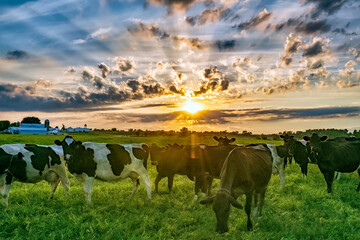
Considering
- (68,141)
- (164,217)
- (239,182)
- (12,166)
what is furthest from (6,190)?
(239,182)

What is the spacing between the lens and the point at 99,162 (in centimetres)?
1232

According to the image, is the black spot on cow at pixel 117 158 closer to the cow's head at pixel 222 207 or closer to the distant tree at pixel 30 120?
the cow's head at pixel 222 207

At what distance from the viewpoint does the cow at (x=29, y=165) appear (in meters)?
11.6

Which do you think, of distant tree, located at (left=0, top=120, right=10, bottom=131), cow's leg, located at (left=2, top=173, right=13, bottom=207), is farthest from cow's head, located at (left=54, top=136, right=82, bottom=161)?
distant tree, located at (left=0, top=120, right=10, bottom=131)

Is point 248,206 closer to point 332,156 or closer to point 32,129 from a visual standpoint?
point 332,156

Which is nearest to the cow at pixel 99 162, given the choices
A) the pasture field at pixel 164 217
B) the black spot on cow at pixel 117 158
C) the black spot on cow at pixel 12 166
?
the black spot on cow at pixel 117 158

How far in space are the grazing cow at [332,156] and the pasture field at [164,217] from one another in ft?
4.64

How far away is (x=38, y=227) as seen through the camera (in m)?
→ 9.02

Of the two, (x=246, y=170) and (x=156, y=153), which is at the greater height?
(x=246, y=170)

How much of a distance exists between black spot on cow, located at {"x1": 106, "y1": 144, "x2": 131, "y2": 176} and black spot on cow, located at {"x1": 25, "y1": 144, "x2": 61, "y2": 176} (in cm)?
227

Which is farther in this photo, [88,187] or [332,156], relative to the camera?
[332,156]

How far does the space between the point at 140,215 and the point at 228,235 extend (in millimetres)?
3136

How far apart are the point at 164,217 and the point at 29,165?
584 cm

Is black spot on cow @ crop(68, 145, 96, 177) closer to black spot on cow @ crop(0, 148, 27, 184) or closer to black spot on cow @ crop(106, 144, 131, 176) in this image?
black spot on cow @ crop(106, 144, 131, 176)
